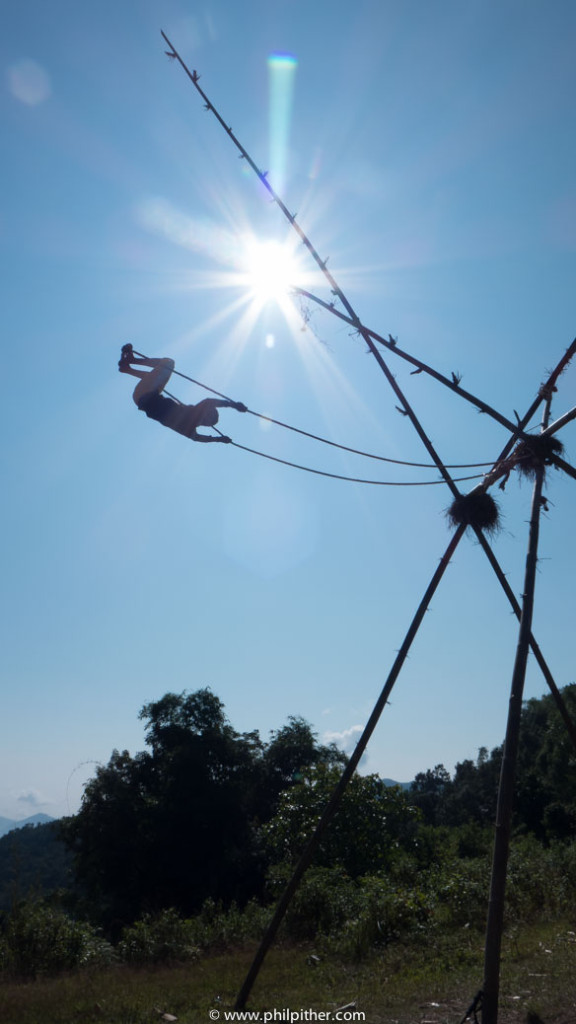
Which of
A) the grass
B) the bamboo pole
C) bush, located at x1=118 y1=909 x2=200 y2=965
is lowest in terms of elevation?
the grass

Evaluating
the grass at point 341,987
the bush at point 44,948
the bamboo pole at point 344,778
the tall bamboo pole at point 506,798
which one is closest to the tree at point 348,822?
the grass at point 341,987

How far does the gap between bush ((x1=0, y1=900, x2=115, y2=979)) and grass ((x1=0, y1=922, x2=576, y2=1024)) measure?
1.84 ft

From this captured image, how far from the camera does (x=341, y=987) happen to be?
286 inches

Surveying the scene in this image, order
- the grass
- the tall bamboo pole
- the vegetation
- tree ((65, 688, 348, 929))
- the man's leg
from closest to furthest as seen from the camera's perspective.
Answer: the tall bamboo pole → the grass → the man's leg → the vegetation → tree ((65, 688, 348, 929))

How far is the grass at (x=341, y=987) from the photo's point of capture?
6.11 metres

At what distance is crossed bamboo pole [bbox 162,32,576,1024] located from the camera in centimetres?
507

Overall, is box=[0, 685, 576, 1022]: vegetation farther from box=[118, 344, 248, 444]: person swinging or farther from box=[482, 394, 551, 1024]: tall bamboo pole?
box=[118, 344, 248, 444]: person swinging

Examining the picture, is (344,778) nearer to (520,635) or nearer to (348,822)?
(520,635)

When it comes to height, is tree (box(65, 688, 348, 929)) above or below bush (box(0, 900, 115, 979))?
above

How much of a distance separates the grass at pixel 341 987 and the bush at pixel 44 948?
1.84 ft

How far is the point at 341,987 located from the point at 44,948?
4.54m

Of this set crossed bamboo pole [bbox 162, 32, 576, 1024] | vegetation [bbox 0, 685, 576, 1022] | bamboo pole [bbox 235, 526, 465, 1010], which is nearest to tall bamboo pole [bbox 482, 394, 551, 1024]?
crossed bamboo pole [bbox 162, 32, 576, 1024]

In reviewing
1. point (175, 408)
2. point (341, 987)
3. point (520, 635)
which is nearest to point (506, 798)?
point (520, 635)

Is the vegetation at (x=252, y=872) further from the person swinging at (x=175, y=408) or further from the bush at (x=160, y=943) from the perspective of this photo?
the person swinging at (x=175, y=408)
